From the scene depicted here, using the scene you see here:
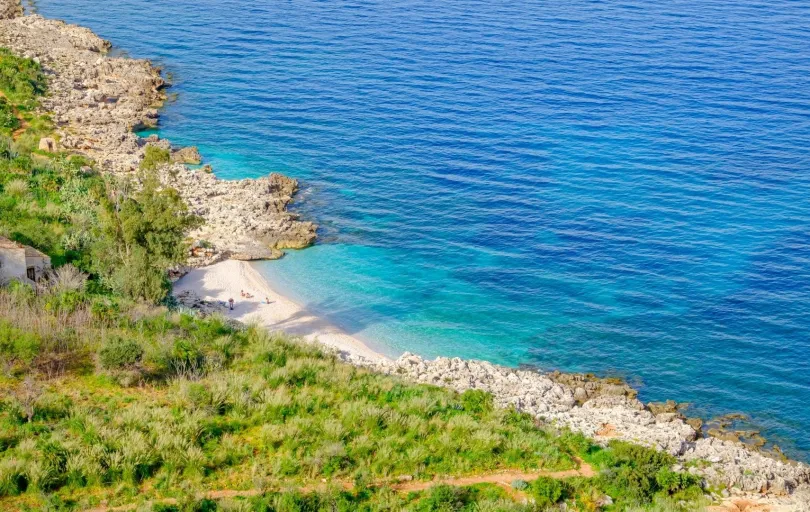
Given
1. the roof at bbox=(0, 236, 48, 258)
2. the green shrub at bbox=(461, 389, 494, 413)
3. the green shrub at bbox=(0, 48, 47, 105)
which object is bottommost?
the green shrub at bbox=(461, 389, 494, 413)

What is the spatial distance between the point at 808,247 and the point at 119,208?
4126cm

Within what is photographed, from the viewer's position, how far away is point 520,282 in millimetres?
48969

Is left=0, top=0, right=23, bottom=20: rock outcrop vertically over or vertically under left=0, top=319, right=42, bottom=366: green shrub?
over

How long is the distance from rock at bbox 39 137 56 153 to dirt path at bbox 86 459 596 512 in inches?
1558

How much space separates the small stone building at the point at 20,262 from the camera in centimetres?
3722

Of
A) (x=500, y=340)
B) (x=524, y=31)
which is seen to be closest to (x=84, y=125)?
(x=500, y=340)

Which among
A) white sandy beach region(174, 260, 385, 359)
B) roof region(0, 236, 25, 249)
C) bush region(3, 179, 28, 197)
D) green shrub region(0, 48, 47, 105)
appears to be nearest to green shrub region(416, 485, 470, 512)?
white sandy beach region(174, 260, 385, 359)

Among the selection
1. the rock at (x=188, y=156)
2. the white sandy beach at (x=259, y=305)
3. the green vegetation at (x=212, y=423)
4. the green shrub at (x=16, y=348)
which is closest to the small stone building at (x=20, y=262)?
the green vegetation at (x=212, y=423)

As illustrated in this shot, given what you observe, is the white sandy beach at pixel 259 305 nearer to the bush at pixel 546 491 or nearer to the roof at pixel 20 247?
the roof at pixel 20 247

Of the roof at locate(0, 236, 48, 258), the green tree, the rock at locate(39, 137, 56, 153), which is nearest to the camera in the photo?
the roof at locate(0, 236, 48, 258)

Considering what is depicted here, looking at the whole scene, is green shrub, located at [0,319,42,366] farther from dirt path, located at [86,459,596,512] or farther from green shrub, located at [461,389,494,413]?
green shrub, located at [461,389,494,413]

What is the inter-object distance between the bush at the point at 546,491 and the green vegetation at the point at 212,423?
47mm

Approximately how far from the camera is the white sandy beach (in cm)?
4306

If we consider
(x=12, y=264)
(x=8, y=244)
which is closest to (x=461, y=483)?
(x=12, y=264)
